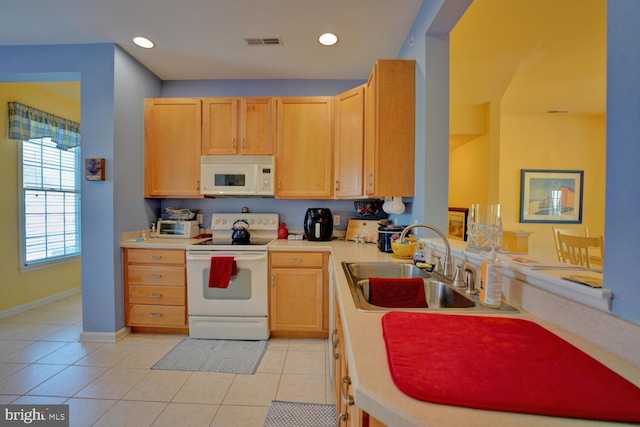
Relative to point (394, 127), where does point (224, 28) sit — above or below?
above

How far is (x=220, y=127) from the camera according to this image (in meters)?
2.77

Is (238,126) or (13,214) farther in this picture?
(13,214)

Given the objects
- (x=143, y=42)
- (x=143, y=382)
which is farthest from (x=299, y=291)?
(x=143, y=42)

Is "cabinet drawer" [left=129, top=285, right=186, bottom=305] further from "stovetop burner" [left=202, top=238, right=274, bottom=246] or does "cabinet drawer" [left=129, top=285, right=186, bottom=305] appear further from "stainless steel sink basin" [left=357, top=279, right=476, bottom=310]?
"stainless steel sink basin" [left=357, top=279, right=476, bottom=310]

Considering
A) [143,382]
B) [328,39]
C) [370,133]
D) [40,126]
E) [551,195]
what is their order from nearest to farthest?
[143,382] < [370,133] < [328,39] < [40,126] < [551,195]

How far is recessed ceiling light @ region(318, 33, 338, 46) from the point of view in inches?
87.9

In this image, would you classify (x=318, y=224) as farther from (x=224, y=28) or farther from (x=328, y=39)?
(x=224, y=28)

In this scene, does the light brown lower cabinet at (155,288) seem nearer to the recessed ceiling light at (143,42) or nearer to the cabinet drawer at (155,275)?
the cabinet drawer at (155,275)

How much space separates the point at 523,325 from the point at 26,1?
3.38m

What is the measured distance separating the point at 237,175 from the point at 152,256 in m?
1.07

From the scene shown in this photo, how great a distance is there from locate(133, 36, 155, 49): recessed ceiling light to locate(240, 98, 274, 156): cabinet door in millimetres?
850

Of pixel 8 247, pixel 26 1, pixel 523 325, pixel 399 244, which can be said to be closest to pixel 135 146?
pixel 26 1

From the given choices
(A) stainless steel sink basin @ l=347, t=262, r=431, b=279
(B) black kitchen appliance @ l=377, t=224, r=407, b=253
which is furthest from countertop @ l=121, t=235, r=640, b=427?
(B) black kitchen appliance @ l=377, t=224, r=407, b=253

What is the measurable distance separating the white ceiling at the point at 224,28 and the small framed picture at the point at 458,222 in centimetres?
235
